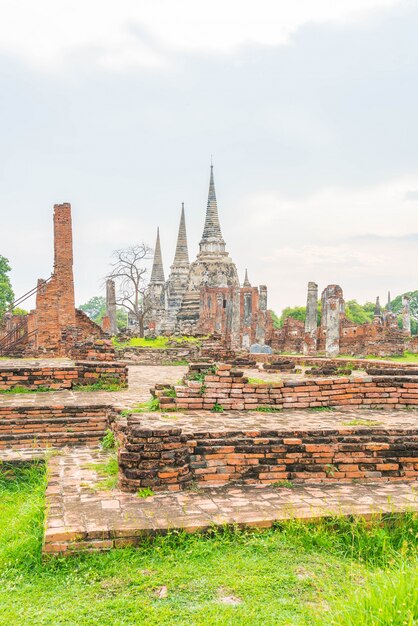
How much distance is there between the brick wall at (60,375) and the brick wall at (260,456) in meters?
3.66

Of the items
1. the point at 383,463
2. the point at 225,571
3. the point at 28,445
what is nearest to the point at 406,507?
the point at 383,463

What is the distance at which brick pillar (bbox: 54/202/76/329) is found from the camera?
15820 millimetres

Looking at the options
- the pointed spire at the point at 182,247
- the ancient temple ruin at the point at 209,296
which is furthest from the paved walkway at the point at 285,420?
the pointed spire at the point at 182,247

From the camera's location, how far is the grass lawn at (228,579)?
94.0 inches

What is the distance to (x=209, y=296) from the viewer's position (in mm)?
36156

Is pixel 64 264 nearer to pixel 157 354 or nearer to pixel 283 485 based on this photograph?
pixel 157 354

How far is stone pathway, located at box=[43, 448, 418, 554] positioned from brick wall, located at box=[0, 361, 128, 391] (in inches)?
143

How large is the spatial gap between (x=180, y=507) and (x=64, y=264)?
13.2 m

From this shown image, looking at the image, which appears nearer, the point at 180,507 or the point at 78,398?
the point at 180,507

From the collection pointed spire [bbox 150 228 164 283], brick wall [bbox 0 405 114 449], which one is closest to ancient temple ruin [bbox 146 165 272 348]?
pointed spire [bbox 150 228 164 283]

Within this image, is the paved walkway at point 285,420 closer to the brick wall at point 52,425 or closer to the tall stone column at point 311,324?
the brick wall at point 52,425

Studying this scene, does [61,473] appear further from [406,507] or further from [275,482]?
[406,507]

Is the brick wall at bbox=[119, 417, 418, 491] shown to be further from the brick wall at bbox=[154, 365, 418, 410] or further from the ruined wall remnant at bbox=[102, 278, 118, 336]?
the ruined wall remnant at bbox=[102, 278, 118, 336]

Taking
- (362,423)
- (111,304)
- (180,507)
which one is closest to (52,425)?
(180,507)
